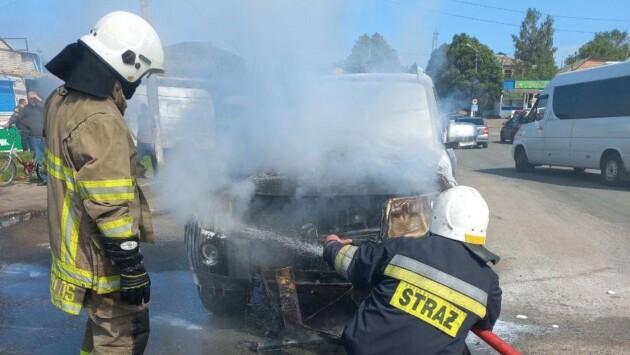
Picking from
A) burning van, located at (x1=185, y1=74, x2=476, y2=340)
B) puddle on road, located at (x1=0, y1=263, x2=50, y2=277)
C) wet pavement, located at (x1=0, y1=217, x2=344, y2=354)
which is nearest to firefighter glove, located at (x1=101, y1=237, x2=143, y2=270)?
burning van, located at (x1=185, y1=74, x2=476, y2=340)

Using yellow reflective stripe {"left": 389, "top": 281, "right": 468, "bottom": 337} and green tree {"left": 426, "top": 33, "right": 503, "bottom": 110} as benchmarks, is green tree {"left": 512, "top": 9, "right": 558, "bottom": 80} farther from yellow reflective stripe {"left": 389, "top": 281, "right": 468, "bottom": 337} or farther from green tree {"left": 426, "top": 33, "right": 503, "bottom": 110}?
yellow reflective stripe {"left": 389, "top": 281, "right": 468, "bottom": 337}

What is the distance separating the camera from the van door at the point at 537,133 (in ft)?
43.5

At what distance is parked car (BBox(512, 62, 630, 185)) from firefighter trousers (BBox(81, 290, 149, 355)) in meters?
11.3

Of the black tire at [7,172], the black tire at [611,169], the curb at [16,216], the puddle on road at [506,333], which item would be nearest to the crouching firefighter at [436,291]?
the puddle on road at [506,333]

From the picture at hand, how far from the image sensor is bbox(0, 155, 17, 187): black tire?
10.1 meters

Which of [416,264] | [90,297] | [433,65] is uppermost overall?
[433,65]

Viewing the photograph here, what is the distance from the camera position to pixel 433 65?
30.0 ft

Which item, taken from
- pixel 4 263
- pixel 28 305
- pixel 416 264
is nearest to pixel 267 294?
pixel 416 264

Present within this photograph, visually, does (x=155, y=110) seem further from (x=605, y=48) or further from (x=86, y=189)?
(x=605, y=48)

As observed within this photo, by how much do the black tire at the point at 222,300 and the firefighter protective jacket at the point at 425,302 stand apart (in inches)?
78.9

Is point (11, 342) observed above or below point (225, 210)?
below

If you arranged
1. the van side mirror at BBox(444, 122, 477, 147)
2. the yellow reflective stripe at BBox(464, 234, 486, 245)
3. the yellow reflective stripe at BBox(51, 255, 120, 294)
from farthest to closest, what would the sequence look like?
the van side mirror at BBox(444, 122, 477, 147)
the yellow reflective stripe at BBox(51, 255, 120, 294)
the yellow reflective stripe at BBox(464, 234, 486, 245)

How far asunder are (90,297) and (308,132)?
9.36ft

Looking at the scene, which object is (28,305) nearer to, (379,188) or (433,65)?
(379,188)
